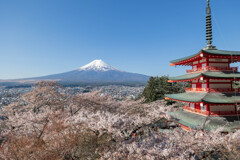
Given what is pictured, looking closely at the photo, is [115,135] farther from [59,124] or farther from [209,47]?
[209,47]

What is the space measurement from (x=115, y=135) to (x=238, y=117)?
24.6 ft

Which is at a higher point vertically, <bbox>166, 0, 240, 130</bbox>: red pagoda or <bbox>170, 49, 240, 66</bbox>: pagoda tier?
<bbox>170, 49, 240, 66</bbox>: pagoda tier

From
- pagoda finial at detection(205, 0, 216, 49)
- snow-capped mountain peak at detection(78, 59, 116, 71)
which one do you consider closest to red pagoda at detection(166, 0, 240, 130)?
pagoda finial at detection(205, 0, 216, 49)

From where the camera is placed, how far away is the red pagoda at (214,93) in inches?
318

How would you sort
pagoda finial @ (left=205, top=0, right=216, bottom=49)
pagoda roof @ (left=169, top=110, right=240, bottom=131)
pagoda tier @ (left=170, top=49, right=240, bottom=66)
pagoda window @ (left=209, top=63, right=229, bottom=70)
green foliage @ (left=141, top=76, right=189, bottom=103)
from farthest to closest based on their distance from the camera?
green foliage @ (left=141, top=76, right=189, bottom=103), pagoda finial @ (left=205, top=0, right=216, bottom=49), pagoda window @ (left=209, top=63, right=229, bottom=70), pagoda tier @ (left=170, top=49, right=240, bottom=66), pagoda roof @ (left=169, top=110, right=240, bottom=131)

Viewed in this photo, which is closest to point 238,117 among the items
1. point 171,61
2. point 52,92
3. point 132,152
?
point 171,61

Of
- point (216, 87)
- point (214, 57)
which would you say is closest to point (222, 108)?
point (216, 87)

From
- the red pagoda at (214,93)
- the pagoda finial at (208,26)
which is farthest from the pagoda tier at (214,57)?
the pagoda finial at (208,26)

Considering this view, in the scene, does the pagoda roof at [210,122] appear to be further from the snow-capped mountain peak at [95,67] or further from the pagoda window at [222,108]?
the snow-capped mountain peak at [95,67]

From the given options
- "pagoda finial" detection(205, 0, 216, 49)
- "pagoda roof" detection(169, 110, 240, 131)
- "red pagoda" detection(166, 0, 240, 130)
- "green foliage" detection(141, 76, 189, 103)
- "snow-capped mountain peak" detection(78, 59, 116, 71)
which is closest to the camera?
"pagoda roof" detection(169, 110, 240, 131)

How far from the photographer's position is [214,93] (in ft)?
29.0

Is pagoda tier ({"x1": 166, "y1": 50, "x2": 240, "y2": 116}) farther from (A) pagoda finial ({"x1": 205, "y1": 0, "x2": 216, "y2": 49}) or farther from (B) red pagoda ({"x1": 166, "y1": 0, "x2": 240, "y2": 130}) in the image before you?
(A) pagoda finial ({"x1": 205, "y1": 0, "x2": 216, "y2": 49})

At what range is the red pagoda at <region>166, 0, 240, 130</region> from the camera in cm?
808

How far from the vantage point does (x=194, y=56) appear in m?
9.34
